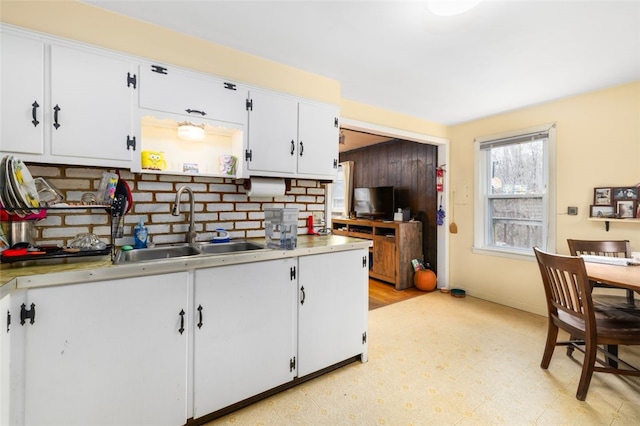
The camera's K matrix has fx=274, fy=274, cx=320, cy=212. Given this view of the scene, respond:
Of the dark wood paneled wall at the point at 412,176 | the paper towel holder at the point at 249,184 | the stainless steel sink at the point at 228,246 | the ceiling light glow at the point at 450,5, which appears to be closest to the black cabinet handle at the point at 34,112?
the stainless steel sink at the point at 228,246

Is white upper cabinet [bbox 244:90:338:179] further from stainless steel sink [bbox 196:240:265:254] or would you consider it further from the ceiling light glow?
the ceiling light glow

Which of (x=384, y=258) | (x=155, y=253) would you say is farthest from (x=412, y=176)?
(x=155, y=253)

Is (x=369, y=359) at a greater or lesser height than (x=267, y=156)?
lesser

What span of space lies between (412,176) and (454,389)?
3.44 m

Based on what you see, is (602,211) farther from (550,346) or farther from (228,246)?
(228,246)

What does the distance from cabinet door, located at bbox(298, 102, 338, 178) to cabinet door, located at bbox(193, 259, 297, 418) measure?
99 centimetres

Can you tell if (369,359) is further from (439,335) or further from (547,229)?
(547,229)

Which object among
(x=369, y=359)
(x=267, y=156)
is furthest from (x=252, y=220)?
(x=369, y=359)

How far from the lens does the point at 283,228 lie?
6.42ft

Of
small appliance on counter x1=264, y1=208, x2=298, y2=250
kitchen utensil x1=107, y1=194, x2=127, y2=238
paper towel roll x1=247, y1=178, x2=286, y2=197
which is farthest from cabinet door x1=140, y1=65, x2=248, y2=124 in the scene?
small appliance on counter x1=264, y1=208, x2=298, y2=250

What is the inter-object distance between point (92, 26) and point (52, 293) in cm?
160

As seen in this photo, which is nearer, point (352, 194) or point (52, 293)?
point (52, 293)

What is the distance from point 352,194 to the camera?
604 centimetres

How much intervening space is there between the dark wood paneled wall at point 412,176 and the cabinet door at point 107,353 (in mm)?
3941
